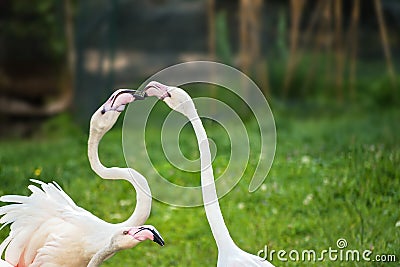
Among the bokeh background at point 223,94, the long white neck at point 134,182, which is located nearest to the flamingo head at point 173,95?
the long white neck at point 134,182

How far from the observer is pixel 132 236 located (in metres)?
2.56

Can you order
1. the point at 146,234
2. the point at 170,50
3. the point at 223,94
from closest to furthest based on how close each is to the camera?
the point at 146,234 → the point at 223,94 → the point at 170,50

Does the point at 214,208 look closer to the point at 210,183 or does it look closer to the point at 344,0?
the point at 210,183

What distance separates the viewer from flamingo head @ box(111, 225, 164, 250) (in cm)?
253

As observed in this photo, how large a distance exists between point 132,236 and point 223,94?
4.27m

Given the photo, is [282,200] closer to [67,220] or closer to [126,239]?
[67,220]

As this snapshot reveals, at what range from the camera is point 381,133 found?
5523mm

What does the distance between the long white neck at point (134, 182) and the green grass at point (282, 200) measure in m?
0.87

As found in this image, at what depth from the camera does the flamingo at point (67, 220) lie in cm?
279

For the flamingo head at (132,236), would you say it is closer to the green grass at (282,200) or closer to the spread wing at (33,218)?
the spread wing at (33,218)

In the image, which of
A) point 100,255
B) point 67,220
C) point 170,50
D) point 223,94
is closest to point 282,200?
point 67,220

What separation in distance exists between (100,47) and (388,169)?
3.52 meters

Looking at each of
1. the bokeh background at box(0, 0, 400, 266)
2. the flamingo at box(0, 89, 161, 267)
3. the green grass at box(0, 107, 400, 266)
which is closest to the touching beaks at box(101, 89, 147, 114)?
the flamingo at box(0, 89, 161, 267)

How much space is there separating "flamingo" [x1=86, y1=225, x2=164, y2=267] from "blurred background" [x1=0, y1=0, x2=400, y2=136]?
401 centimetres
